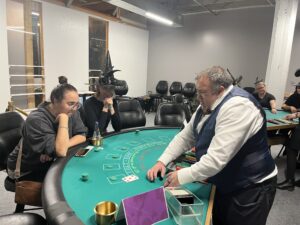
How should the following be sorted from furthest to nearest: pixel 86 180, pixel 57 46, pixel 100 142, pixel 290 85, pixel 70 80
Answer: pixel 290 85 → pixel 70 80 → pixel 57 46 → pixel 100 142 → pixel 86 180

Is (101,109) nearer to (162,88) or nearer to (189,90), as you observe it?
(189,90)

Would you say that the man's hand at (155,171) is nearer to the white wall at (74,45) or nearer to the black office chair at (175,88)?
the white wall at (74,45)

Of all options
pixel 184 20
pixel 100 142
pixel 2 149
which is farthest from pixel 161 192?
pixel 184 20

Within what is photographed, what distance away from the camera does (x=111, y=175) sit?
158 centimetres

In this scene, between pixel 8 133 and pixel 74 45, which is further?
pixel 74 45

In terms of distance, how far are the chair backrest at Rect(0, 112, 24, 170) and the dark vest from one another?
5.44 feet

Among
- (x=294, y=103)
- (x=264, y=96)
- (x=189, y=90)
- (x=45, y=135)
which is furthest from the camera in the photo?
(x=189, y=90)

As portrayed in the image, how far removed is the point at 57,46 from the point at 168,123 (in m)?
3.87

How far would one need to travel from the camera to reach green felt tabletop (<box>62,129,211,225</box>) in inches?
50.4

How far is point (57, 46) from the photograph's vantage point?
5762 mm

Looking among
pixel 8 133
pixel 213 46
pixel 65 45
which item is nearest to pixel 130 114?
pixel 8 133

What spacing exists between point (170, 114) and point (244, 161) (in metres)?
2.33

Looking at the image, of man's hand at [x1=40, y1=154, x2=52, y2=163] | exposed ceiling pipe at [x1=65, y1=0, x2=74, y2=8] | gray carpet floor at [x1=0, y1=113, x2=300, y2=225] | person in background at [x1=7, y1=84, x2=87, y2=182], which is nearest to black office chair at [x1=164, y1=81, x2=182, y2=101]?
exposed ceiling pipe at [x1=65, y1=0, x2=74, y2=8]

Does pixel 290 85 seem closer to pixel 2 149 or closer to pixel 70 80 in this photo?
pixel 70 80
